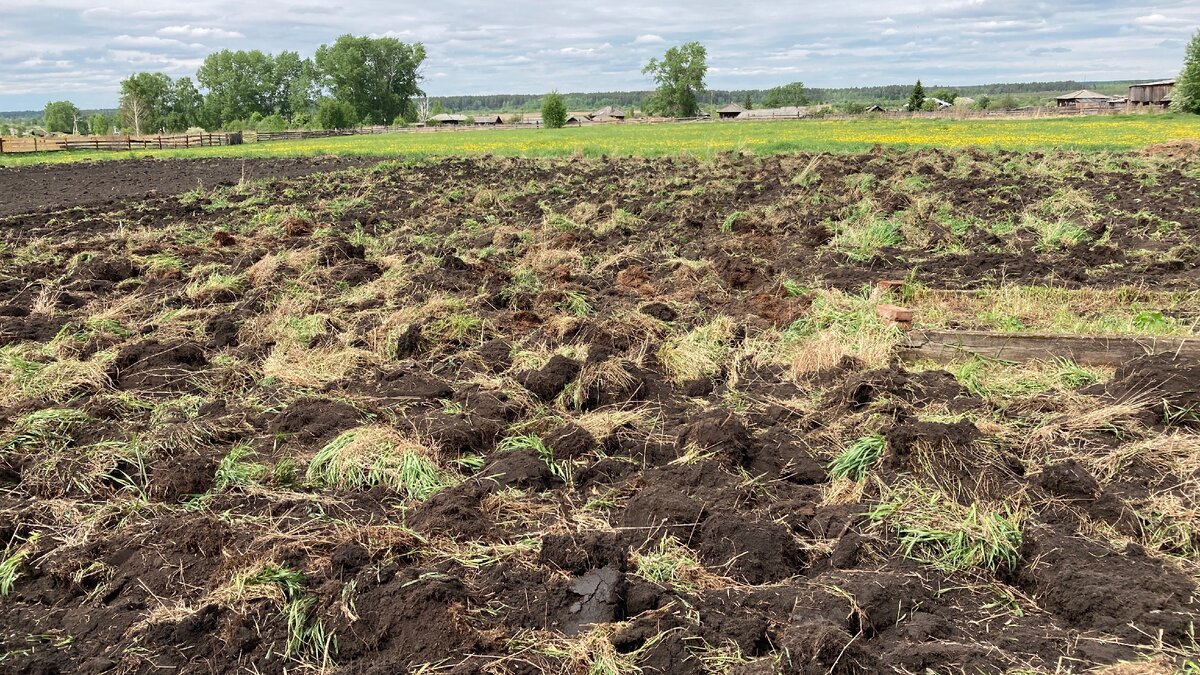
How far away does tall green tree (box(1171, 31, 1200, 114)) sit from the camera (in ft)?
207

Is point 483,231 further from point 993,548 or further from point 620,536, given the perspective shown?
point 993,548

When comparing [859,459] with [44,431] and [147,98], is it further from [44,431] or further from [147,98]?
[147,98]

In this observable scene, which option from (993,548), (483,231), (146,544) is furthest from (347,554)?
(483,231)

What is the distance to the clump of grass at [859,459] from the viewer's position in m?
4.76

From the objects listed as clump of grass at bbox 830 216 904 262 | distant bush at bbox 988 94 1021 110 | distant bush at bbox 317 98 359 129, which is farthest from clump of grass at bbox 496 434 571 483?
distant bush at bbox 317 98 359 129

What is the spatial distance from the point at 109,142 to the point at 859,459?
202ft

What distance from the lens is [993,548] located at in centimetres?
379

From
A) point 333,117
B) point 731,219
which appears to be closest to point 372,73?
point 333,117

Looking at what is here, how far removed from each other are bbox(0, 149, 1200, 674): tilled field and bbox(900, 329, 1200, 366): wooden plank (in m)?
0.25

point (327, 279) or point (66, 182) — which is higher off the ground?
point (66, 182)

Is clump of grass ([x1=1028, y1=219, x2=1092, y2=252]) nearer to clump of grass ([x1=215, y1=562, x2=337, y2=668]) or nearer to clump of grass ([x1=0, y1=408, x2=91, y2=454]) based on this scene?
clump of grass ([x1=215, y1=562, x2=337, y2=668])

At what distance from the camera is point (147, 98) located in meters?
119

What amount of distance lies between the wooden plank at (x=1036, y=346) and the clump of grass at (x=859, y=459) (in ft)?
6.46

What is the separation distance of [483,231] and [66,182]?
20851mm
